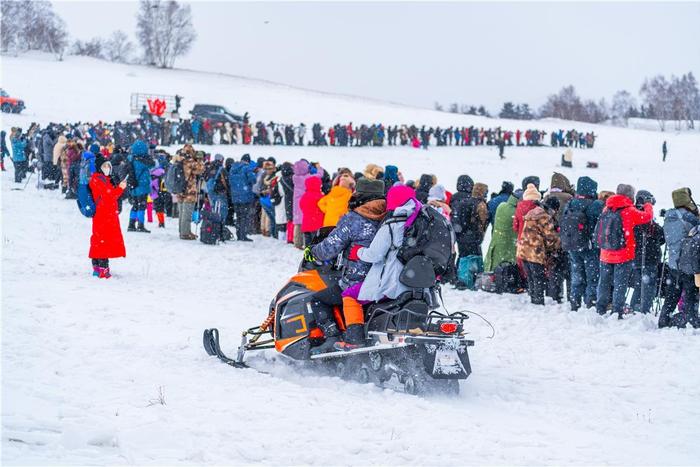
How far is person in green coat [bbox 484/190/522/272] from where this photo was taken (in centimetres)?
1152

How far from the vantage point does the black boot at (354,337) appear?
22.5 feet

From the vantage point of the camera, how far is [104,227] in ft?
35.7

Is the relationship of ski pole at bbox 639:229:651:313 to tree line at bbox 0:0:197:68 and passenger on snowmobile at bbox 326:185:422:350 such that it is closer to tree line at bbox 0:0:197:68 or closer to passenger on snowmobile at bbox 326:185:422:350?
passenger on snowmobile at bbox 326:185:422:350

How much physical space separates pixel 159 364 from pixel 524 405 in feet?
10.4

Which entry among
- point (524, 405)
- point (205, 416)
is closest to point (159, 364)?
point (205, 416)

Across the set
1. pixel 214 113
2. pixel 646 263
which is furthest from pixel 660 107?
pixel 646 263

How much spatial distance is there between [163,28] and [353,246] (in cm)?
10776

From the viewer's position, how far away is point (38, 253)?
1261cm

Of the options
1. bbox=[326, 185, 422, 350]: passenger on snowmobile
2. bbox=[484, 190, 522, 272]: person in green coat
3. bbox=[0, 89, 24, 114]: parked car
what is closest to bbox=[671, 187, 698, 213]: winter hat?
bbox=[484, 190, 522, 272]: person in green coat

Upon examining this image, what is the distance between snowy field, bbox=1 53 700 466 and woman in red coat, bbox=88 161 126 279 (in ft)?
1.28

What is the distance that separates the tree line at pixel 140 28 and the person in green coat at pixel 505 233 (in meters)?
102

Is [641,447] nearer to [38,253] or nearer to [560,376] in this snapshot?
[560,376]

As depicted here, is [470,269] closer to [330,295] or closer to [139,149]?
[330,295]

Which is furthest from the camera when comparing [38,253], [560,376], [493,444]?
[38,253]
